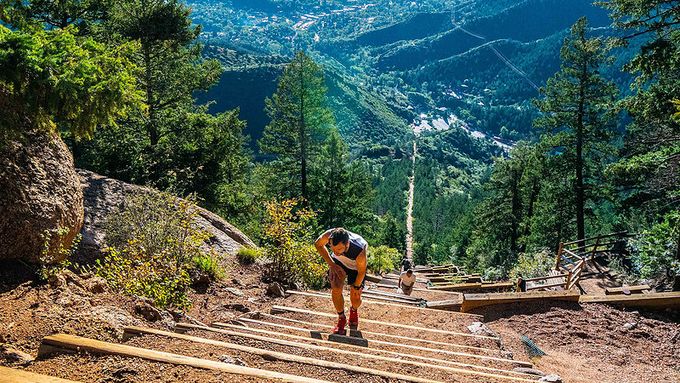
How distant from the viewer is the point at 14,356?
348cm

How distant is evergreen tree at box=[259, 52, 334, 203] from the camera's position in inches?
956

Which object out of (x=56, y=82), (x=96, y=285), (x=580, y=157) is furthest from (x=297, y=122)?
(x=56, y=82)

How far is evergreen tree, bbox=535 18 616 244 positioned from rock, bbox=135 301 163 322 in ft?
67.4

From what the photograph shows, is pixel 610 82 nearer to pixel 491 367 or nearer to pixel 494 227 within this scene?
pixel 494 227

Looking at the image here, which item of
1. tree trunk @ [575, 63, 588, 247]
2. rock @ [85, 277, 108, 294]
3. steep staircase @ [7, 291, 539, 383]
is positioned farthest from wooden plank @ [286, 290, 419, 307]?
tree trunk @ [575, 63, 588, 247]

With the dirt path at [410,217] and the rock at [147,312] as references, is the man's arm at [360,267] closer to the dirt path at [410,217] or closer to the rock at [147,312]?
the rock at [147,312]

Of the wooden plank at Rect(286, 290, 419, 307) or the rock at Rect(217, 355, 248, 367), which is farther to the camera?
the wooden plank at Rect(286, 290, 419, 307)

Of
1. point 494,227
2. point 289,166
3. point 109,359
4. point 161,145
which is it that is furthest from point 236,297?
point 494,227

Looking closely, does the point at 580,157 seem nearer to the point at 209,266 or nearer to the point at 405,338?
the point at 405,338

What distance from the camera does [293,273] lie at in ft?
29.7

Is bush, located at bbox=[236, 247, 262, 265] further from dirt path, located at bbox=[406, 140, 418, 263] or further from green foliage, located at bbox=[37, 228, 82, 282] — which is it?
dirt path, located at bbox=[406, 140, 418, 263]

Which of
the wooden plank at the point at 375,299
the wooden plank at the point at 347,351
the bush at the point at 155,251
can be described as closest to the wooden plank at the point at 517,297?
the wooden plank at the point at 375,299

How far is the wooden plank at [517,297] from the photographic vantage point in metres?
8.23

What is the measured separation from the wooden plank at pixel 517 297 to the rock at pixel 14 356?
6926mm
